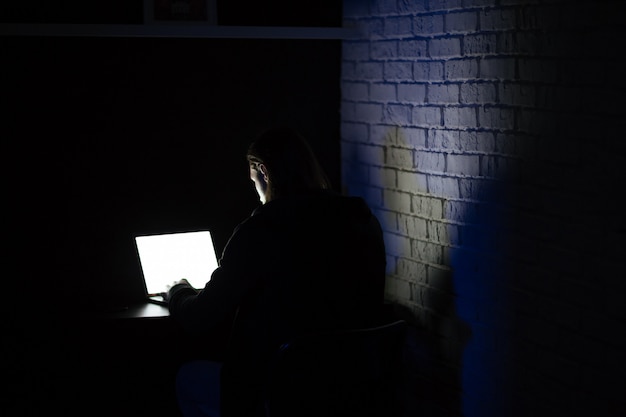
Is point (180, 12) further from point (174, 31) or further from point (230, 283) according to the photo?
point (230, 283)

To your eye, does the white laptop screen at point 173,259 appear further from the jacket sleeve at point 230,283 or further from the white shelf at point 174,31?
the white shelf at point 174,31

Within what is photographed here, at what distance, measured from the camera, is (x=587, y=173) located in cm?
250

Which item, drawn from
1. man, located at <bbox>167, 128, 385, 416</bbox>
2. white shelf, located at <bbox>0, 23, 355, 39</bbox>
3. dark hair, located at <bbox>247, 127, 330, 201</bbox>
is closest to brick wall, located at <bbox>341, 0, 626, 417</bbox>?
white shelf, located at <bbox>0, 23, 355, 39</bbox>

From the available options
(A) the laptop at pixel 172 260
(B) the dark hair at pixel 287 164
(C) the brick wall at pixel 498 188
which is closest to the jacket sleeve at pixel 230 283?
(B) the dark hair at pixel 287 164

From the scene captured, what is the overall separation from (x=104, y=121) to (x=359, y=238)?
1.34m

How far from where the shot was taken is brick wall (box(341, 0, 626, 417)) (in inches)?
97.6

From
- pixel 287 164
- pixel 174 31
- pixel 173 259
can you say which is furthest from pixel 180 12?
pixel 287 164

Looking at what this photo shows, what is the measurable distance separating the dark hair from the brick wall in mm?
661

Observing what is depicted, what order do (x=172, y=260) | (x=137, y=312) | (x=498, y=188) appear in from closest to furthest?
(x=498, y=188)
(x=137, y=312)
(x=172, y=260)

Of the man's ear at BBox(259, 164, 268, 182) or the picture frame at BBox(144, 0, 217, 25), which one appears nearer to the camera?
the man's ear at BBox(259, 164, 268, 182)

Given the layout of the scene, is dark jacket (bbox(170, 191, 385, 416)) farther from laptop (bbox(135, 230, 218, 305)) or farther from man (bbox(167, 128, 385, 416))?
laptop (bbox(135, 230, 218, 305))

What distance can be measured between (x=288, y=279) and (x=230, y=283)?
0.58ft

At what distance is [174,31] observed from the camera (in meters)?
3.34

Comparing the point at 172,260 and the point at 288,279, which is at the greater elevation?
the point at 288,279
